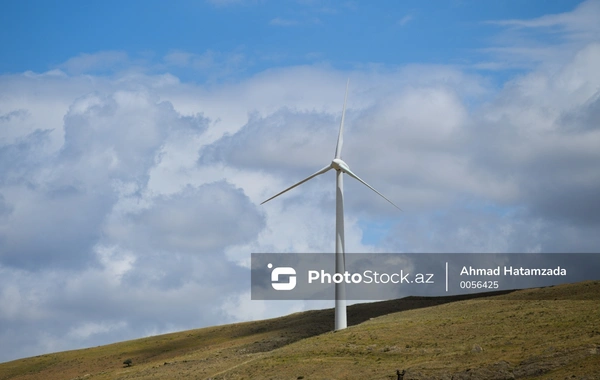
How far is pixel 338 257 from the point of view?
361ft

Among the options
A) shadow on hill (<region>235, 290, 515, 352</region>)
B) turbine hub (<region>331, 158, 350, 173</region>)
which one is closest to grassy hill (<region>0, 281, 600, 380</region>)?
shadow on hill (<region>235, 290, 515, 352</region>)

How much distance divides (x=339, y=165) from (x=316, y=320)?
114ft

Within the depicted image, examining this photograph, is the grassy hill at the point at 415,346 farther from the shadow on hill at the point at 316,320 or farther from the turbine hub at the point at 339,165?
the turbine hub at the point at 339,165

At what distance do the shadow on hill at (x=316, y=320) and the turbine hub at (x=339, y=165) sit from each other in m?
24.4

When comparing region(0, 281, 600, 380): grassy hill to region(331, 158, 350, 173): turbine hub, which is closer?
region(0, 281, 600, 380): grassy hill

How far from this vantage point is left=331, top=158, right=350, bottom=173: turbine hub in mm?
108375

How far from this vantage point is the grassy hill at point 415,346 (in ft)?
261

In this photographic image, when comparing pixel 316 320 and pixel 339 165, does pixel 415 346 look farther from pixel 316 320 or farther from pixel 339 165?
pixel 316 320

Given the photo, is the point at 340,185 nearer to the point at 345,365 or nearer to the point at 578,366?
the point at 345,365

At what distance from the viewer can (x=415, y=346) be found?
93.6 m

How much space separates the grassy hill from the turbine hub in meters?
18.5

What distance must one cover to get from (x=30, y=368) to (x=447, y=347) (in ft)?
275

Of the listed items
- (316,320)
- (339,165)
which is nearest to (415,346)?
(339,165)

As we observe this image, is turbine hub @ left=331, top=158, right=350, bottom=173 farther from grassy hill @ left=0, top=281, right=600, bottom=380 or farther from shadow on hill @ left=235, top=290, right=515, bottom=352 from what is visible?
shadow on hill @ left=235, top=290, right=515, bottom=352
